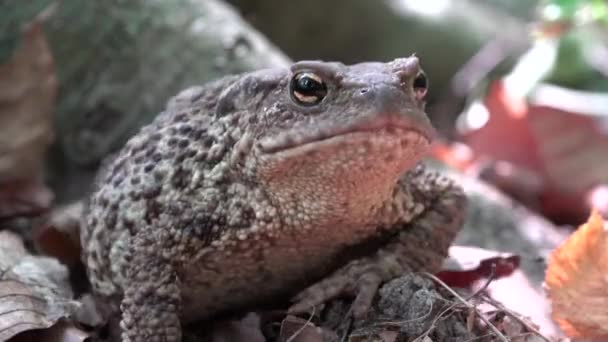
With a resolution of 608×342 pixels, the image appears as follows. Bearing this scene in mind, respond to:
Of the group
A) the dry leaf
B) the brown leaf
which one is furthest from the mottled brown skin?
the brown leaf

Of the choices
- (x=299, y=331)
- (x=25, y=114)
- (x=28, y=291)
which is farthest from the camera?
(x=25, y=114)

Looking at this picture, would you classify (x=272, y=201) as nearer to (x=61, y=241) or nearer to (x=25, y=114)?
(x=61, y=241)

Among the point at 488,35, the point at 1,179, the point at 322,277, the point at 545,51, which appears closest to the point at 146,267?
the point at 322,277

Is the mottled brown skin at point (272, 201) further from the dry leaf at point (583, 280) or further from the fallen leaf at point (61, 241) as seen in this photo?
the fallen leaf at point (61, 241)

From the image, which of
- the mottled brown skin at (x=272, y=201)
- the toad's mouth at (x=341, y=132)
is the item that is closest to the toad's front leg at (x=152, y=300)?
the mottled brown skin at (x=272, y=201)

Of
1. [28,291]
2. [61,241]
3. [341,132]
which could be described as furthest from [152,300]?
[61,241]

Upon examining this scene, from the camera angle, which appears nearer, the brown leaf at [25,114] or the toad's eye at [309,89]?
the toad's eye at [309,89]

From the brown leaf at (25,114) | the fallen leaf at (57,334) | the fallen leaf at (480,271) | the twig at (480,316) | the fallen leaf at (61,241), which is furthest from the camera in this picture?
the brown leaf at (25,114)

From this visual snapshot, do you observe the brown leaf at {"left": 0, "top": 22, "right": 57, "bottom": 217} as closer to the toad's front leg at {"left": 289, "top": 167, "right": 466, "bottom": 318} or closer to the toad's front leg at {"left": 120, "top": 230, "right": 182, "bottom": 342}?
the toad's front leg at {"left": 120, "top": 230, "right": 182, "bottom": 342}
